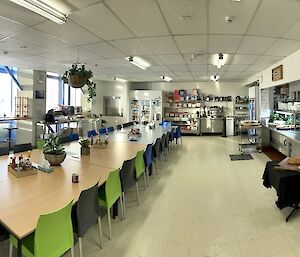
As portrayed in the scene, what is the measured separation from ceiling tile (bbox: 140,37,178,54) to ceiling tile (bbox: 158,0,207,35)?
49 centimetres

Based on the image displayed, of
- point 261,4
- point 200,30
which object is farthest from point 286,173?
point 200,30

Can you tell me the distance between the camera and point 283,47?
4.68 meters

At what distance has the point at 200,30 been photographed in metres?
3.66

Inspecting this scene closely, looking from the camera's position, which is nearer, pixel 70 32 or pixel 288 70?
pixel 70 32

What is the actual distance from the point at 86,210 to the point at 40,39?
3.39 metres

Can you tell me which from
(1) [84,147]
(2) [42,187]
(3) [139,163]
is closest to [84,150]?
(1) [84,147]

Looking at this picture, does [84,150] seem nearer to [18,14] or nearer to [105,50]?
[18,14]

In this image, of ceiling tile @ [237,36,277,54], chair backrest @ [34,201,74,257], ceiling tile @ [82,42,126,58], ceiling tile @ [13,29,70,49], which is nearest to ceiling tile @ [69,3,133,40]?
ceiling tile @ [82,42,126,58]

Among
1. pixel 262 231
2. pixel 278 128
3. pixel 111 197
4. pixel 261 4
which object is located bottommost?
pixel 262 231

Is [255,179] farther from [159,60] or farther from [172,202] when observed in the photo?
[159,60]

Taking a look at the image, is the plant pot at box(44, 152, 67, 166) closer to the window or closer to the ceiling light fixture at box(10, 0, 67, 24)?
the ceiling light fixture at box(10, 0, 67, 24)

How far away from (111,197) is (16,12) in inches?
100

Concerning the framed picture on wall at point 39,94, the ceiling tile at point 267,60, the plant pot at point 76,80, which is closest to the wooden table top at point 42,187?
the plant pot at point 76,80

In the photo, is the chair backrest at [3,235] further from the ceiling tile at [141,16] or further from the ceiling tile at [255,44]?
the ceiling tile at [255,44]
